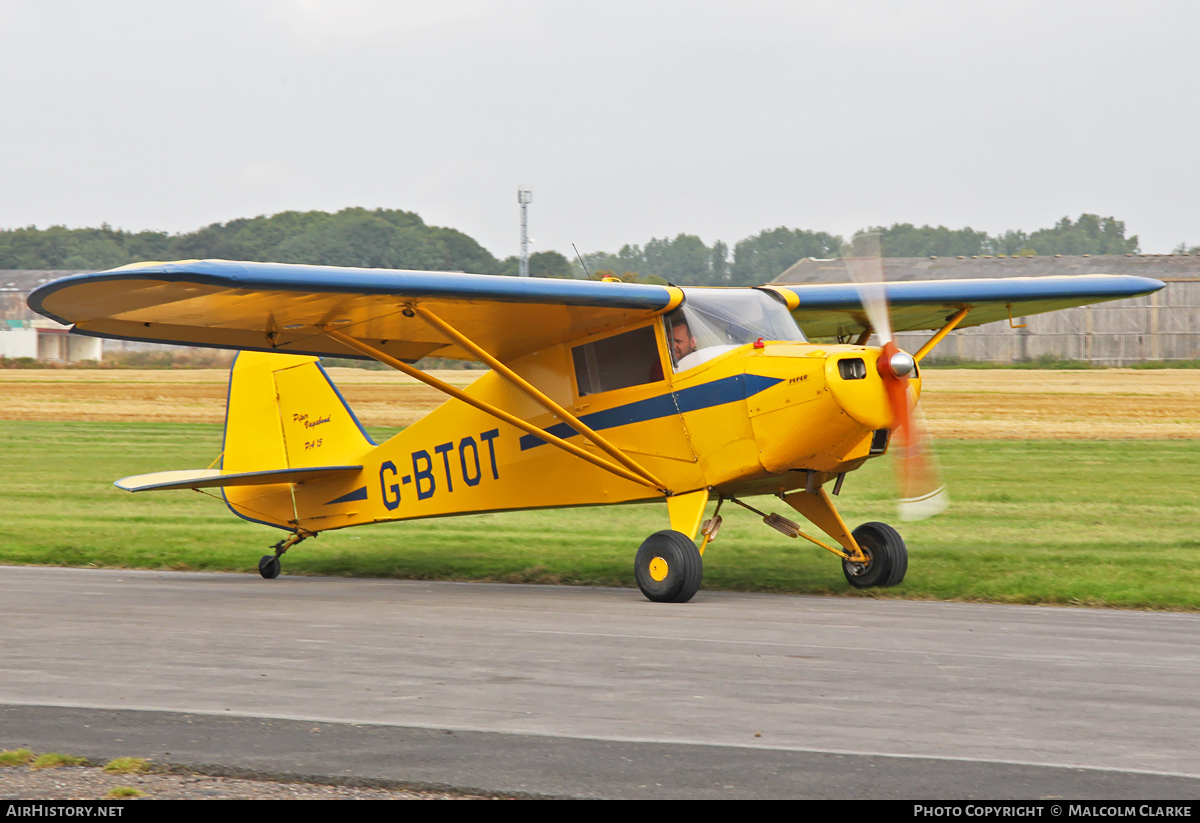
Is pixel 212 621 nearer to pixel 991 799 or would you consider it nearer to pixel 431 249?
pixel 991 799

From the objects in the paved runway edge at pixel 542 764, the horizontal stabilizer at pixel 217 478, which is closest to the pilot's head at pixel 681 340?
the horizontal stabilizer at pixel 217 478

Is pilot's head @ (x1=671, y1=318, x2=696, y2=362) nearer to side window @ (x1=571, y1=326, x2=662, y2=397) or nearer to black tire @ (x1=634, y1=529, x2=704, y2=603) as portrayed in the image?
side window @ (x1=571, y1=326, x2=662, y2=397)

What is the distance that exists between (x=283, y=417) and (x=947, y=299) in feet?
25.9

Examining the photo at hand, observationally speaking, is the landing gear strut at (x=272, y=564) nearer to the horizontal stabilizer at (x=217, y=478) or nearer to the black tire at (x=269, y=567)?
the black tire at (x=269, y=567)

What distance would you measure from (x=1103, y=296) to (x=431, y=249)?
120238 mm

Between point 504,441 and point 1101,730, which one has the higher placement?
point 504,441

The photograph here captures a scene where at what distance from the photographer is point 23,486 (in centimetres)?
2273

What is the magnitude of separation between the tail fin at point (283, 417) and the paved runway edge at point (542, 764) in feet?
27.8

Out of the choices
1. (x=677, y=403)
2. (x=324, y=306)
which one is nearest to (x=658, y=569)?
(x=677, y=403)

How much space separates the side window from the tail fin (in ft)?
11.6

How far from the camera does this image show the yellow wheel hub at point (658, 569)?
33.7 ft

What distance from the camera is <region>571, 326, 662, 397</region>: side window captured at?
11.2 metres

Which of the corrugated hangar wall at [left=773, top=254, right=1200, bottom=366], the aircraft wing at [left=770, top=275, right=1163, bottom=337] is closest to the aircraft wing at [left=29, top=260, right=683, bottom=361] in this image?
the aircraft wing at [left=770, top=275, right=1163, bottom=337]
